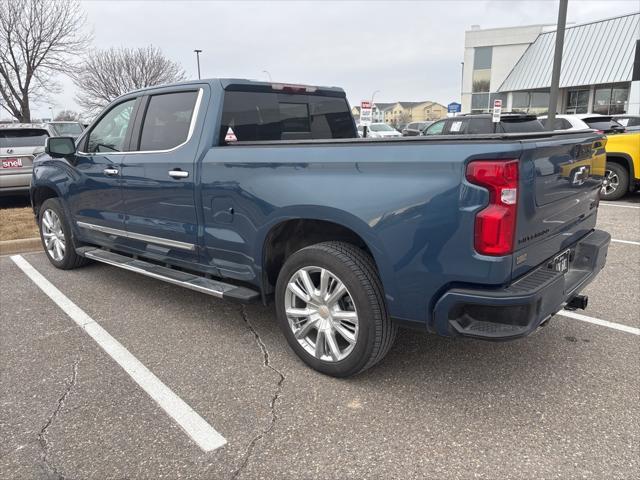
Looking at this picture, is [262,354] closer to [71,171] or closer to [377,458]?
[377,458]

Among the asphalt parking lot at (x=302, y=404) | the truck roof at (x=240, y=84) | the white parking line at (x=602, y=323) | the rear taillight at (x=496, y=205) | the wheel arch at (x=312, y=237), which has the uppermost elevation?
the truck roof at (x=240, y=84)

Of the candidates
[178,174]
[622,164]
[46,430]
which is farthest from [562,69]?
[46,430]

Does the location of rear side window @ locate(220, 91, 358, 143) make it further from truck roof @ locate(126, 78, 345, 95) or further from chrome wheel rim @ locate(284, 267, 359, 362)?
chrome wheel rim @ locate(284, 267, 359, 362)

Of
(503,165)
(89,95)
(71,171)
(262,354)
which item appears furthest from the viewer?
(89,95)

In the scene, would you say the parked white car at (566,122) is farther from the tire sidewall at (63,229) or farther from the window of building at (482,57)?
the window of building at (482,57)

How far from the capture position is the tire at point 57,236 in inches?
213

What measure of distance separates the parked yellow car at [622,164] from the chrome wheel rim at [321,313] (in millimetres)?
7850

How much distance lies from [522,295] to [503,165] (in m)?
0.63

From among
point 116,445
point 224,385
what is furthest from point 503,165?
point 116,445

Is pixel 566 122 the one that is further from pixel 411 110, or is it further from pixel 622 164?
pixel 411 110

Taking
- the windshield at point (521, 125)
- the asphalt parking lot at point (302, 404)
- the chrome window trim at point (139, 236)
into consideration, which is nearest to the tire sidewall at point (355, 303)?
the asphalt parking lot at point (302, 404)

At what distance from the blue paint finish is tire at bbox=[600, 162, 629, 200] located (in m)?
7.37

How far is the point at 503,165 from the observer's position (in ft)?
7.63

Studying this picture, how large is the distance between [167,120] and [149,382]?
2.07 metres
